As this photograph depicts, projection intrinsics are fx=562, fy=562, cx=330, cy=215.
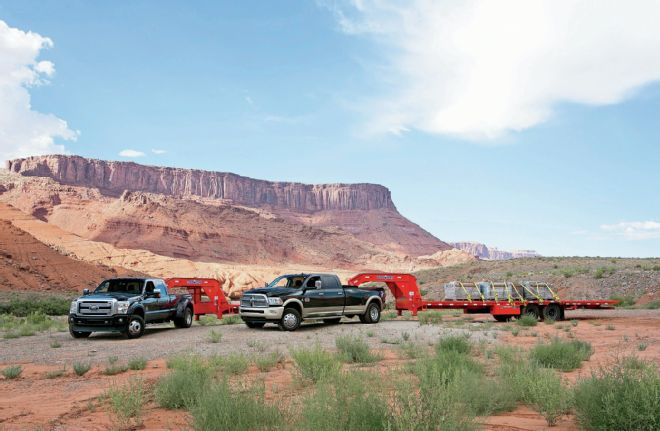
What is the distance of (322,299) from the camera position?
1978cm

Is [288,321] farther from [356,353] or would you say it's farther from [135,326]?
[356,353]

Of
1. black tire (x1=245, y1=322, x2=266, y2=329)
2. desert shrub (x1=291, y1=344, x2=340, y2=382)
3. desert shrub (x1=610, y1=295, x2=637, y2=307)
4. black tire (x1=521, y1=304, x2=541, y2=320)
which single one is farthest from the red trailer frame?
desert shrub (x1=610, y1=295, x2=637, y2=307)

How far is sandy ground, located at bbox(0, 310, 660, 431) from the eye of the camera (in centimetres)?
711

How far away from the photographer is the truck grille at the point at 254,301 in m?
18.8

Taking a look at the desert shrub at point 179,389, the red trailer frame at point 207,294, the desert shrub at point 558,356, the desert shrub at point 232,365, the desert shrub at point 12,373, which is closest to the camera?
the desert shrub at point 179,389

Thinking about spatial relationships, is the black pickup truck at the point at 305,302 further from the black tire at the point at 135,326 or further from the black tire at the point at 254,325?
the black tire at the point at 135,326

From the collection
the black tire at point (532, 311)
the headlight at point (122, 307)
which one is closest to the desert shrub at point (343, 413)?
the headlight at point (122, 307)

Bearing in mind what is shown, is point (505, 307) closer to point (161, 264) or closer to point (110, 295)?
point (110, 295)

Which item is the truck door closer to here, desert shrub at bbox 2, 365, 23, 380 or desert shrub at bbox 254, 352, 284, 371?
desert shrub at bbox 254, 352, 284, 371

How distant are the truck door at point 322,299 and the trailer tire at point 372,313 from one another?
1.38m

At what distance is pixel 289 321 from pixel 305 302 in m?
0.93

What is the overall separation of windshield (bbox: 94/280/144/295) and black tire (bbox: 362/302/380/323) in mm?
8313

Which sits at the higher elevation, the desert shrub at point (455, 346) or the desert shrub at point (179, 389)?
the desert shrub at point (455, 346)

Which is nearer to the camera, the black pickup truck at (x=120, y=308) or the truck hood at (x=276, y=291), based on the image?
the black pickup truck at (x=120, y=308)
